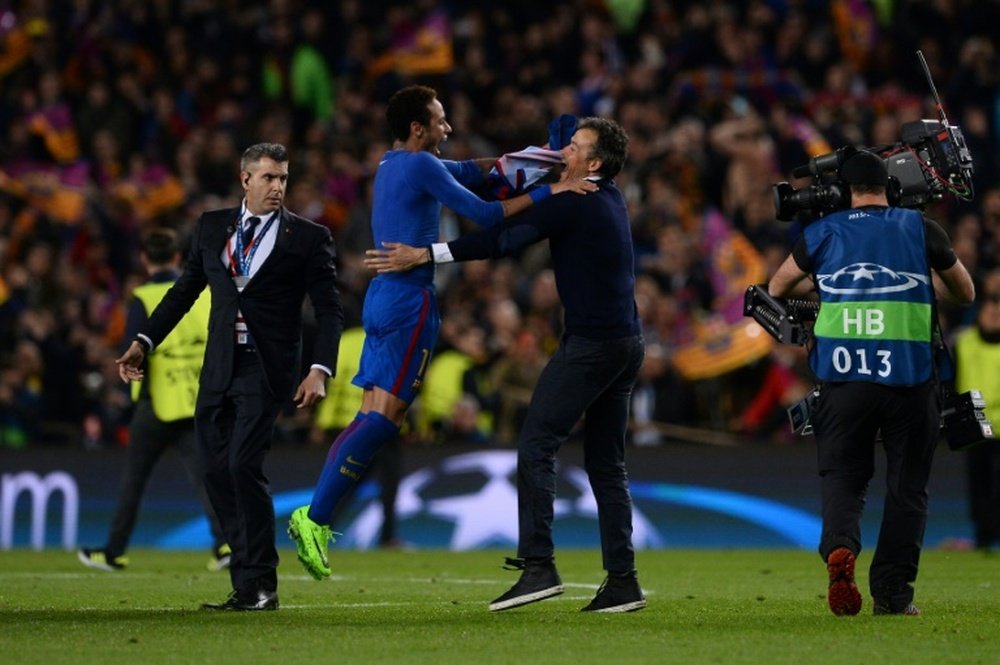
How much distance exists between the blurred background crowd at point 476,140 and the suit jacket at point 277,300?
7073 millimetres

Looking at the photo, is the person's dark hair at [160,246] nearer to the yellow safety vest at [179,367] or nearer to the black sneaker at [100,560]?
the yellow safety vest at [179,367]

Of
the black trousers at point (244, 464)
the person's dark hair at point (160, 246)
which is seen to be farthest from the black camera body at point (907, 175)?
the person's dark hair at point (160, 246)

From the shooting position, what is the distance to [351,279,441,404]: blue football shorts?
9.46 metres

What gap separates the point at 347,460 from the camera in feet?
30.9

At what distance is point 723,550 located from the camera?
16.6m

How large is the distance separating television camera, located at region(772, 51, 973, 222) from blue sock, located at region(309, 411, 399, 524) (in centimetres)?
230

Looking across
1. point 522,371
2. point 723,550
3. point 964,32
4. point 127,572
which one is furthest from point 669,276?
point 127,572

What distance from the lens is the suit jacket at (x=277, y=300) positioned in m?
9.43

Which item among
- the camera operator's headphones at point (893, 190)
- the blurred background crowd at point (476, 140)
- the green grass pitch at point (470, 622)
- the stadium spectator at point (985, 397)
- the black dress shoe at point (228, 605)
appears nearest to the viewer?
the green grass pitch at point (470, 622)

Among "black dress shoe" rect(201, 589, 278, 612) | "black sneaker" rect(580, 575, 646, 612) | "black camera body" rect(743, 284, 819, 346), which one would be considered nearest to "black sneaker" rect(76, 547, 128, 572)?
"black dress shoe" rect(201, 589, 278, 612)

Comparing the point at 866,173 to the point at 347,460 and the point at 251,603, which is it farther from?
the point at 251,603

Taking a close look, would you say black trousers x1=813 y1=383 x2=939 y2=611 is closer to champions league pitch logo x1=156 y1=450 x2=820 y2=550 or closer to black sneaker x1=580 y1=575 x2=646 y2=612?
black sneaker x1=580 y1=575 x2=646 y2=612

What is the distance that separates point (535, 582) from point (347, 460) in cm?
114

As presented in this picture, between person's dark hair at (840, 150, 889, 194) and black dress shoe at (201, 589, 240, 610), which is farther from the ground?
person's dark hair at (840, 150, 889, 194)
